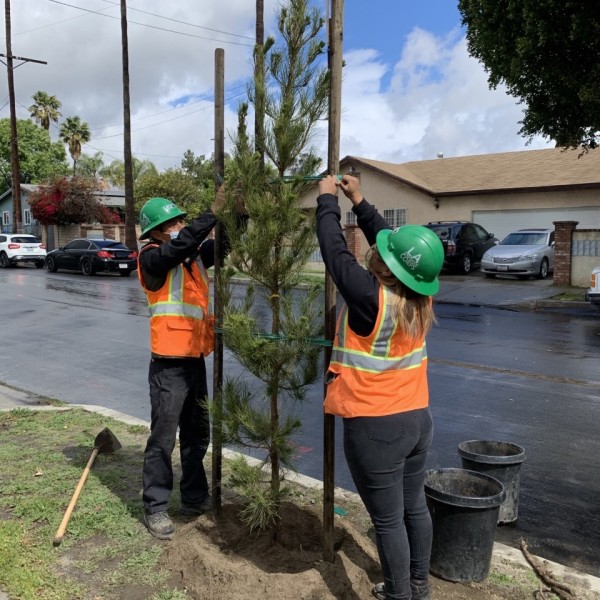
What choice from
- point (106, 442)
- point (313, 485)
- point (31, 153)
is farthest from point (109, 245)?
point (31, 153)

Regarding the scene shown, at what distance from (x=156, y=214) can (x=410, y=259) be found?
5.74ft

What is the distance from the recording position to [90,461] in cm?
Result: 454

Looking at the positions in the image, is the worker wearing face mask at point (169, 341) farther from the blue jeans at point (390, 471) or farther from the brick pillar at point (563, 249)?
the brick pillar at point (563, 249)

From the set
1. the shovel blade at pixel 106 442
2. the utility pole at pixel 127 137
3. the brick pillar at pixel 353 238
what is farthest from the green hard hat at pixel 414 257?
the utility pole at pixel 127 137

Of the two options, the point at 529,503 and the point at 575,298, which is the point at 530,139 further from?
the point at 529,503

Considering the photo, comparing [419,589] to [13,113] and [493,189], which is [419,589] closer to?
[493,189]

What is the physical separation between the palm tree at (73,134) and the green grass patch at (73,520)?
59.3 m

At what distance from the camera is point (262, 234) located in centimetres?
314

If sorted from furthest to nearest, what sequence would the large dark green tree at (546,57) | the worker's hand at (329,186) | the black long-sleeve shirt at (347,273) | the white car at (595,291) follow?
the white car at (595,291) → the large dark green tree at (546,57) → the worker's hand at (329,186) → the black long-sleeve shirt at (347,273)

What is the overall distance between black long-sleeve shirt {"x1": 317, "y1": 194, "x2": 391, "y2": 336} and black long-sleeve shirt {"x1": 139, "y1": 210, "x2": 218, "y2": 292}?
2.46 feet

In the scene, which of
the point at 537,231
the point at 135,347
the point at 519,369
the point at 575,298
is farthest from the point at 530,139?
the point at 135,347

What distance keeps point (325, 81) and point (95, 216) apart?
3658 cm

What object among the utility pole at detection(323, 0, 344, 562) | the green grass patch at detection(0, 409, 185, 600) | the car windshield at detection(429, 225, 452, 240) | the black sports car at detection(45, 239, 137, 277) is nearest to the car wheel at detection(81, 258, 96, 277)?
the black sports car at detection(45, 239, 137, 277)

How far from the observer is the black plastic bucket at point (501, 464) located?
3977mm
